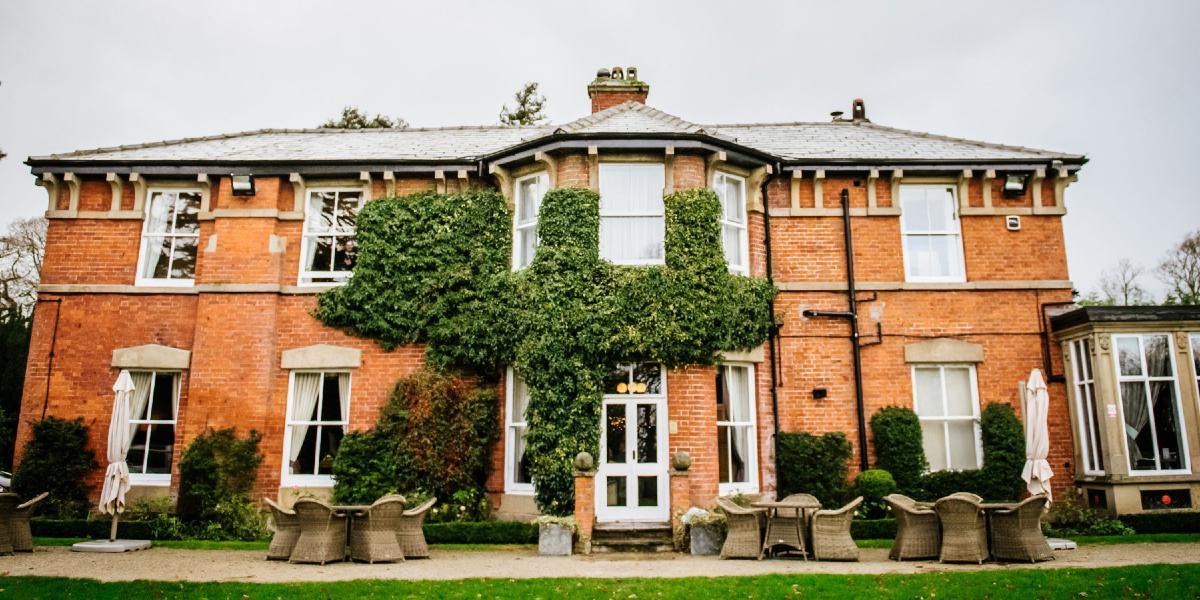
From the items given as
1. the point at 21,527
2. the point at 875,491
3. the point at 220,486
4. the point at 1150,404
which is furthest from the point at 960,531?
the point at 21,527

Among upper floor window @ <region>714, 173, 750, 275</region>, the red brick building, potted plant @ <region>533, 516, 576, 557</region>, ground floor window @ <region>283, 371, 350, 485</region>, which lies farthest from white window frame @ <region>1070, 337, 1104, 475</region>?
ground floor window @ <region>283, 371, 350, 485</region>

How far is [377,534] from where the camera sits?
1014 cm

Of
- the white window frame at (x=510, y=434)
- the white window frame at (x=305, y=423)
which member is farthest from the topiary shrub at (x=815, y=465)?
the white window frame at (x=305, y=423)

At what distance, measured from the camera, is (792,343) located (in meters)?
14.0

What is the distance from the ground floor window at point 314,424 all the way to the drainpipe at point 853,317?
28.9 feet

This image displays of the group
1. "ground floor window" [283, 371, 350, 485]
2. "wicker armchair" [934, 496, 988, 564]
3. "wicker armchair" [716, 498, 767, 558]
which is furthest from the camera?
"ground floor window" [283, 371, 350, 485]

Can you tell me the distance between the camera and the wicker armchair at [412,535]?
10.5m

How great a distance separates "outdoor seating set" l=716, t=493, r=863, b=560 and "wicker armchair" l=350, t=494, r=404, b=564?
4.51 meters

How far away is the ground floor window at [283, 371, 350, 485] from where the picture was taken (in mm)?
13641

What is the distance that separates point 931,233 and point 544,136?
7.67m

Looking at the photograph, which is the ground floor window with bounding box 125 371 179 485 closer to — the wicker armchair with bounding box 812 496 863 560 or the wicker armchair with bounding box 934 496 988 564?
the wicker armchair with bounding box 812 496 863 560

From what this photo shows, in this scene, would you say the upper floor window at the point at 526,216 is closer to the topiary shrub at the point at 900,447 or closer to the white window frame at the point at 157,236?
the white window frame at the point at 157,236

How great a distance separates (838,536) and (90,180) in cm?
1494

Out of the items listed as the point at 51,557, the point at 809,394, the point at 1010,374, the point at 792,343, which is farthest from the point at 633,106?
the point at 51,557
